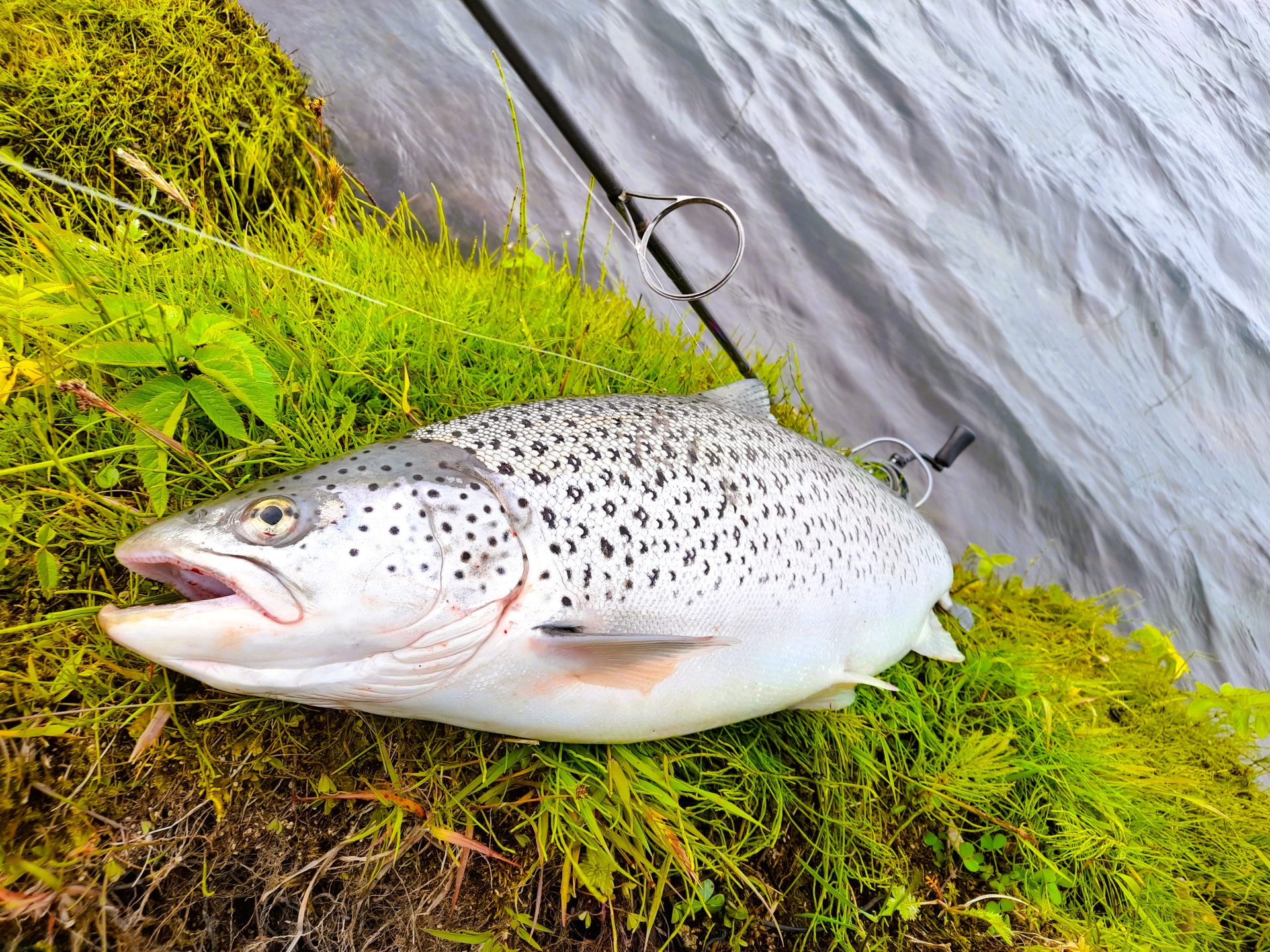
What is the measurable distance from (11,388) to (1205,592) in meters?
8.20

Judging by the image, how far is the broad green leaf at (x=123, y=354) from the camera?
1.44 m

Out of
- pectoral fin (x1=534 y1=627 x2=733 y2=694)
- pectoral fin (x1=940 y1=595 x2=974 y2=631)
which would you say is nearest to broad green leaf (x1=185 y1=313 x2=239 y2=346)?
pectoral fin (x1=534 y1=627 x2=733 y2=694)

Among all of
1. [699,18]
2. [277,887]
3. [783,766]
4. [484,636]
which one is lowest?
[277,887]

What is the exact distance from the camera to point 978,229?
5.87 metres

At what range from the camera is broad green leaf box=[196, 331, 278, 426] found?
1.55 meters

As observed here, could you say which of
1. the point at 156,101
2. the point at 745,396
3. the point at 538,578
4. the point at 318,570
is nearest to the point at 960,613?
the point at 745,396

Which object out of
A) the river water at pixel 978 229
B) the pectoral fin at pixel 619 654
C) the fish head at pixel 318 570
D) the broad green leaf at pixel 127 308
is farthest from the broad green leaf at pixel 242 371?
the river water at pixel 978 229

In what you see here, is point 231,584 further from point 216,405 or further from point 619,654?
point 619,654

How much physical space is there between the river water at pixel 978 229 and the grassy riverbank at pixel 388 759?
7.09ft

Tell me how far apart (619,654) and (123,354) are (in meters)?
1.51

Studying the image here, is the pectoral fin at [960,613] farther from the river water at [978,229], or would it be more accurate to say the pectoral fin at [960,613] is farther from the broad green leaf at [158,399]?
the broad green leaf at [158,399]

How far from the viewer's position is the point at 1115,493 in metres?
5.54

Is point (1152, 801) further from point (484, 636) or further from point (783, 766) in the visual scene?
point (484, 636)

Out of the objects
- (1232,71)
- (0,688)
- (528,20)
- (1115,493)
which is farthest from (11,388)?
(1232,71)
